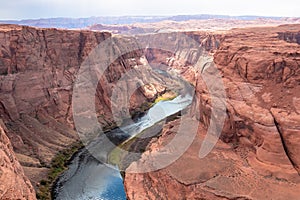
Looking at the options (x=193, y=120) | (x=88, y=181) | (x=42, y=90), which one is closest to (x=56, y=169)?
(x=88, y=181)

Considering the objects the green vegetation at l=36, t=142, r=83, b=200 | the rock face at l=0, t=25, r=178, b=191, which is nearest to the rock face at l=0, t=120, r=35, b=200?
the green vegetation at l=36, t=142, r=83, b=200

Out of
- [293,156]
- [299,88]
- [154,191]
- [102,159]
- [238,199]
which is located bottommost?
[102,159]

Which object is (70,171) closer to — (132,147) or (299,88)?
(132,147)

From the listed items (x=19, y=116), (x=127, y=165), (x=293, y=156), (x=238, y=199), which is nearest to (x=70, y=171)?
(x=127, y=165)

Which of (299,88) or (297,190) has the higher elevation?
(299,88)

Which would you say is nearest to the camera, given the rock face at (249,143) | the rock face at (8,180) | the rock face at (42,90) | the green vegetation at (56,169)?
the rock face at (8,180)

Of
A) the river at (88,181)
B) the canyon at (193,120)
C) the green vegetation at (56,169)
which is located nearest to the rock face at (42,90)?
the canyon at (193,120)

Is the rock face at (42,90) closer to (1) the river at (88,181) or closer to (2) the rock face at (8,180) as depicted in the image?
(1) the river at (88,181)
